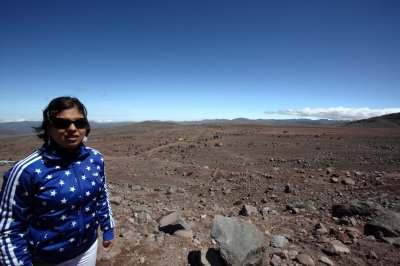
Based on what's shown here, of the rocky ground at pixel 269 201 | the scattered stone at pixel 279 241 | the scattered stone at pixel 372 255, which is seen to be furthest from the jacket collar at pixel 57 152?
→ the scattered stone at pixel 372 255

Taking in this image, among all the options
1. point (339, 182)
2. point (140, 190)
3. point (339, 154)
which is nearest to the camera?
point (339, 182)

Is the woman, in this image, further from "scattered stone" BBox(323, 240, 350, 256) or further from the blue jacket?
"scattered stone" BBox(323, 240, 350, 256)

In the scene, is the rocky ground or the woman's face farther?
the rocky ground

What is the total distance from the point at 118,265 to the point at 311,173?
1049 cm

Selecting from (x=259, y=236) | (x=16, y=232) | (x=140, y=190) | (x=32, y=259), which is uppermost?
(x=16, y=232)

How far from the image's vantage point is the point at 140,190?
12805 millimetres

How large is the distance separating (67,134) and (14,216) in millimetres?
860

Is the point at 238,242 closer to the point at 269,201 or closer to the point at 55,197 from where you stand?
the point at 55,197

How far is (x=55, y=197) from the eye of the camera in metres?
2.60

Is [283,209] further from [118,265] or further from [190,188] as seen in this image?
[118,265]

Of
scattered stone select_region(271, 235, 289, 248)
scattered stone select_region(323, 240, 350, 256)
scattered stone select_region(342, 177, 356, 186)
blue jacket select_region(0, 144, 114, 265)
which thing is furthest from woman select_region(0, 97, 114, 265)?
scattered stone select_region(342, 177, 356, 186)

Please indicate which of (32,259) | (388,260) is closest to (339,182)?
(388,260)

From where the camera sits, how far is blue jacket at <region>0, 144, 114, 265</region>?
7.88 ft

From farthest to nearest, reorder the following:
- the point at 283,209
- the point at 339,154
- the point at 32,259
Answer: the point at 339,154, the point at 283,209, the point at 32,259
